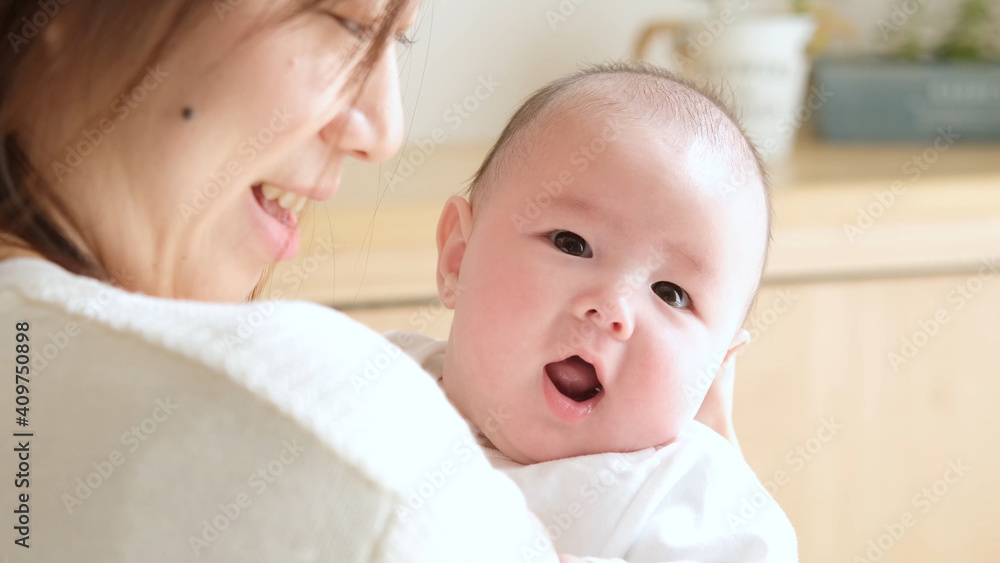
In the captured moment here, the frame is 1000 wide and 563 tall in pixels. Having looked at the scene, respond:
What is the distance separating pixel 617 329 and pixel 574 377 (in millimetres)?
65

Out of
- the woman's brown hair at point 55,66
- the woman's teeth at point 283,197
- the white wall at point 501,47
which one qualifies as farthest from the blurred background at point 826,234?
the woman's brown hair at point 55,66

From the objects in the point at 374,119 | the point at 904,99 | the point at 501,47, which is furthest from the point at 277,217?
the point at 904,99

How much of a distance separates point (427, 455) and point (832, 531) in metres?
1.75

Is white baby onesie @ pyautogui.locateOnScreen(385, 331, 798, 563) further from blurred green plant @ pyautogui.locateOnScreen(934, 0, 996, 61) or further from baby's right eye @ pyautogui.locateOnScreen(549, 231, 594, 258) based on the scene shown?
blurred green plant @ pyautogui.locateOnScreen(934, 0, 996, 61)

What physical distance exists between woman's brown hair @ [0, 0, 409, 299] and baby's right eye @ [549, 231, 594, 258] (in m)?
0.36

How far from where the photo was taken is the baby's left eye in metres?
0.88

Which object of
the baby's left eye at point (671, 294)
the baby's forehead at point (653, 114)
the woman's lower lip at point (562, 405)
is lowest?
the woman's lower lip at point (562, 405)

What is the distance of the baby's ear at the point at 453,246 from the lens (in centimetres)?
97

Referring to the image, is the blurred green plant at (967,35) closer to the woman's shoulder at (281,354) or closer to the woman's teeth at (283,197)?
the woman's teeth at (283,197)

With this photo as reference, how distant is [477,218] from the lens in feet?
3.14

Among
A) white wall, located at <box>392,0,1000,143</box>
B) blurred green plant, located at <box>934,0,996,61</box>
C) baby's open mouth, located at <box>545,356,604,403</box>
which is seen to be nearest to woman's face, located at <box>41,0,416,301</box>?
A: baby's open mouth, located at <box>545,356,604,403</box>

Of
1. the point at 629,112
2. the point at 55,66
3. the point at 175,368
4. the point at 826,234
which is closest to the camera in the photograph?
the point at 175,368

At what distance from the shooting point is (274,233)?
0.80 metres

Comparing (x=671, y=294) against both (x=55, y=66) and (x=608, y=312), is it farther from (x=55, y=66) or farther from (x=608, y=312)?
(x=55, y=66)
